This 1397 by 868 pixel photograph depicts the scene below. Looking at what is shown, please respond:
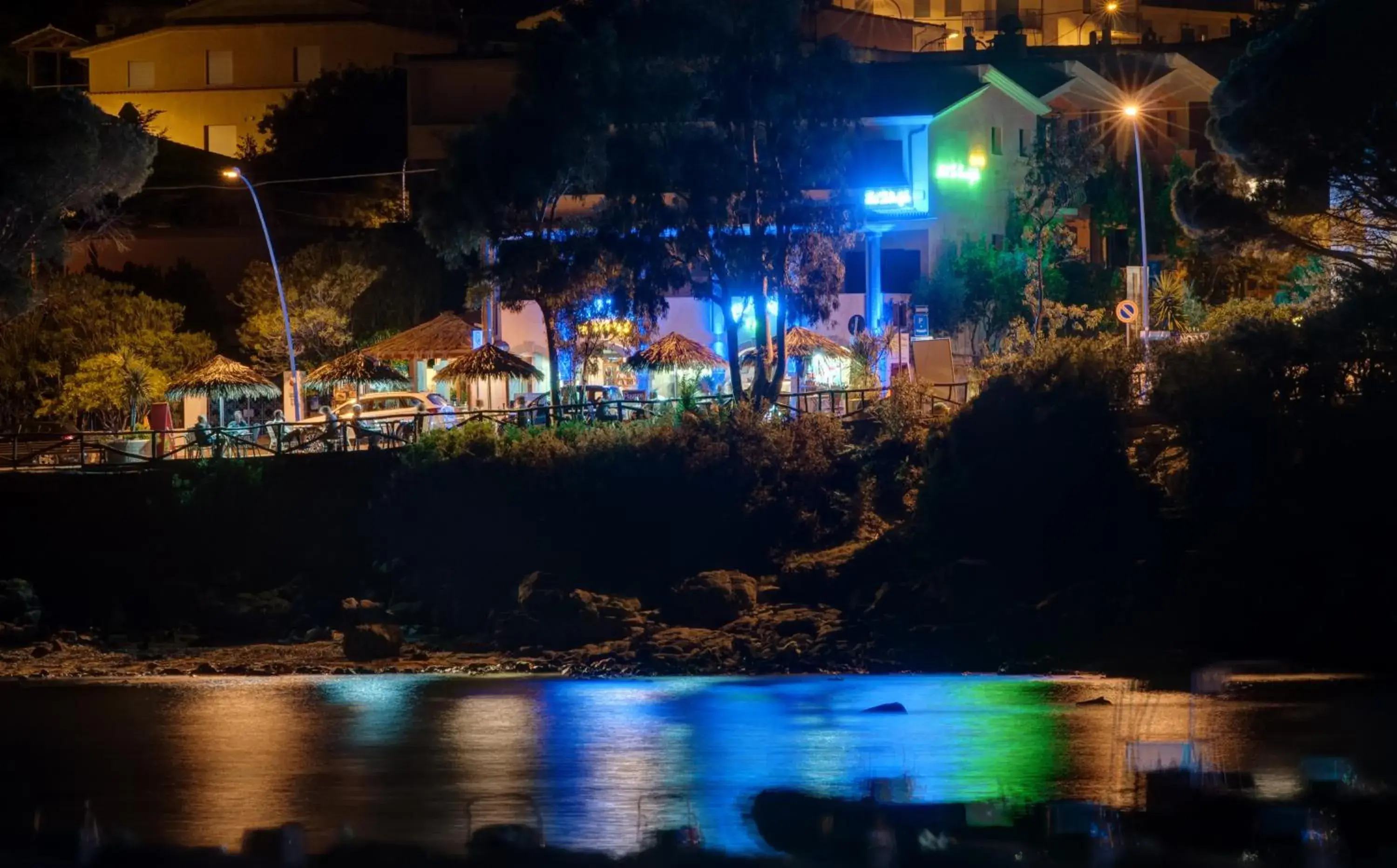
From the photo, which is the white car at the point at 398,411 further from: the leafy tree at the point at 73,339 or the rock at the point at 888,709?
the rock at the point at 888,709

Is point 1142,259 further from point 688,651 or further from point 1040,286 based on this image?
point 688,651

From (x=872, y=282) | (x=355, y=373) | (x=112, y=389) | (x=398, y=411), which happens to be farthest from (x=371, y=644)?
(x=112, y=389)

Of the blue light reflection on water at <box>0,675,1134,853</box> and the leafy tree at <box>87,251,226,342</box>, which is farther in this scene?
the leafy tree at <box>87,251,226,342</box>

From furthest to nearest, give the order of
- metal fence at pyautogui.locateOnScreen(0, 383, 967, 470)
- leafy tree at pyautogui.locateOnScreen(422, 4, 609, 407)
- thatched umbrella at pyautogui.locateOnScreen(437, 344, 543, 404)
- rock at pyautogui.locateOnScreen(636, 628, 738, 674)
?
1. thatched umbrella at pyautogui.locateOnScreen(437, 344, 543, 404)
2. leafy tree at pyautogui.locateOnScreen(422, 4, 609, 407)
3. metal fence at pyautogui.locateOnScreen(0, 383, 967, 470)
4. rock at pyautogui.locateOnScreen(636, 628, 738, 674)

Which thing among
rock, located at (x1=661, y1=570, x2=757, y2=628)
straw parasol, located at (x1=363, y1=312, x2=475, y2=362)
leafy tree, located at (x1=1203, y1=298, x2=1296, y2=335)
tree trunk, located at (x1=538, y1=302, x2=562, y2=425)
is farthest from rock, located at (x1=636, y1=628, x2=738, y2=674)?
straw parasol, located at (x1=363, y1=312, x2=475, y2=362)

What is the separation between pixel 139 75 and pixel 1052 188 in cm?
4791

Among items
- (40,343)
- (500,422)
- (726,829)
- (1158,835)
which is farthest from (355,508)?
(1158,835)

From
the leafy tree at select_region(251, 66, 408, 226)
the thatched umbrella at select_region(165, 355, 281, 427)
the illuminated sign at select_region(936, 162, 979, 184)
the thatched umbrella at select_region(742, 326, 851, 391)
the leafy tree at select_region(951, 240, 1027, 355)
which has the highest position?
the leafy tree at select_region(251, 66, 408, 226)

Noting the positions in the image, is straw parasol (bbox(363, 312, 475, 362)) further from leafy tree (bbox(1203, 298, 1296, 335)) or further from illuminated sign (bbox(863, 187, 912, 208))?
leafy tree (bbox(1203, 298, 1296, 335))

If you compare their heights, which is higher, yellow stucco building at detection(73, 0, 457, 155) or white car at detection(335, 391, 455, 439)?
yellow stucco building at detection(73, 0, 457, 155)

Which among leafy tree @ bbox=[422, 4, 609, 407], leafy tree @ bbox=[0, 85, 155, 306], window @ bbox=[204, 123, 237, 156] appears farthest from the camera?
window @ bbox=[204, 123, 237, 156]

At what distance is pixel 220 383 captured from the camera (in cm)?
5559

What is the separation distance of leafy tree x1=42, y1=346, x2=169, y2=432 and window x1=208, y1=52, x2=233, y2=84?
32.3m

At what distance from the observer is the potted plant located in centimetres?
5803
